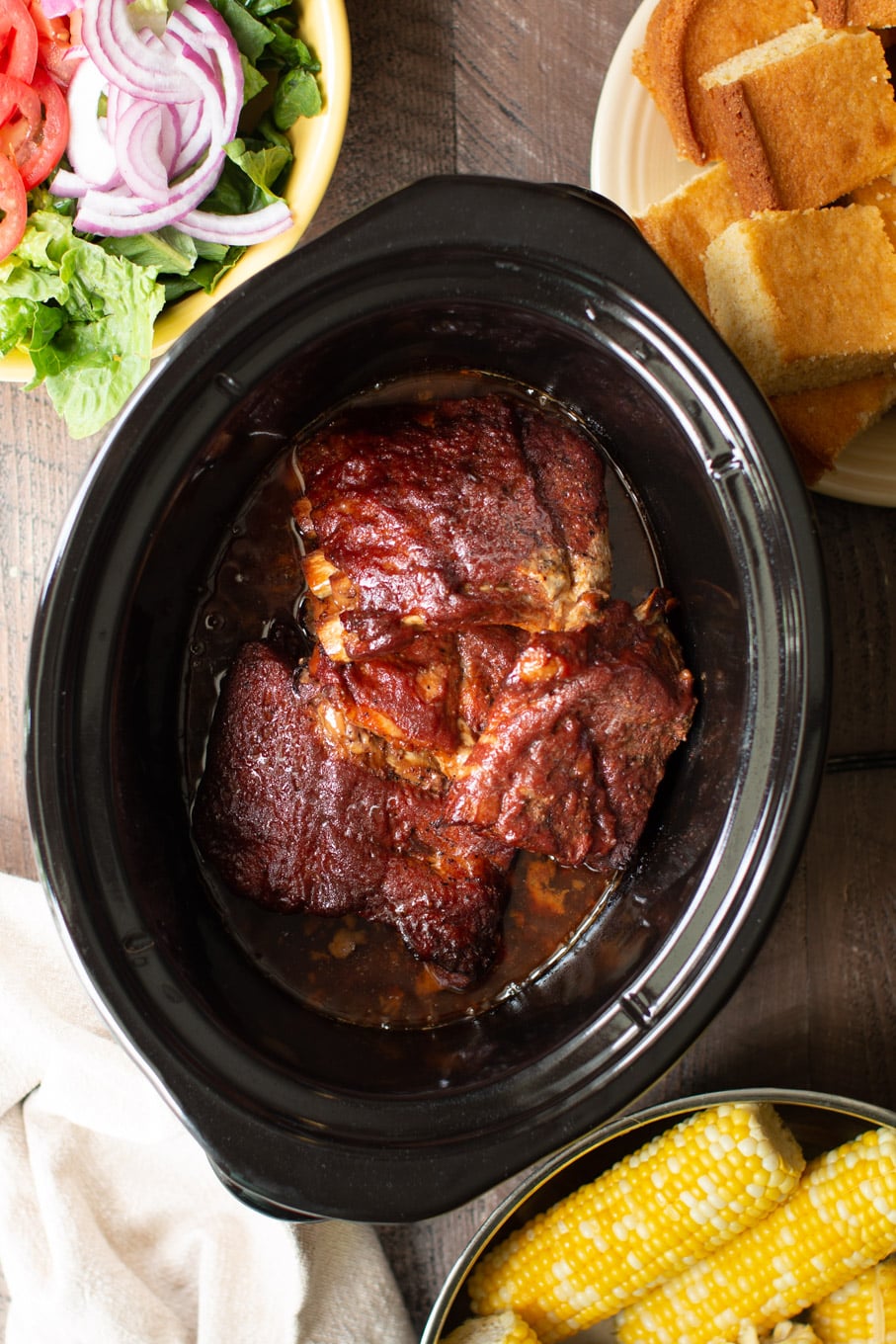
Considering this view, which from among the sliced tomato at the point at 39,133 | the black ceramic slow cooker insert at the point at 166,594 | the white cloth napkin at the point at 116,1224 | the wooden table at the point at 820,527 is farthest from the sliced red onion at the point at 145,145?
the white cloth napkin at the point at 116,1224

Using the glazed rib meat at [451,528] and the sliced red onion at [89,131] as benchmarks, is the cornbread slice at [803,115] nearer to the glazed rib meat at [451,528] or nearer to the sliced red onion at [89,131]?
the glazed rib meat at [451,528]

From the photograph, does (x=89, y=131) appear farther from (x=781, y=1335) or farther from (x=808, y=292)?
(x=781, y=1335)

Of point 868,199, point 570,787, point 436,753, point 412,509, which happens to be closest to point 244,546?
point 412,509

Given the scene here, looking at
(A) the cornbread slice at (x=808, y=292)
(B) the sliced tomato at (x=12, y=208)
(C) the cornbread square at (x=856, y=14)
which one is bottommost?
(A) the cornbread slice at (x=808, y=292)

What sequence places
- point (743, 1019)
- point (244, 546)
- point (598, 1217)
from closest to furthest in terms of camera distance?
point (244, 546), point (598, 1217), point (743, 1019)

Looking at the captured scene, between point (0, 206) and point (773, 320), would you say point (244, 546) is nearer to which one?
point (0, 206)

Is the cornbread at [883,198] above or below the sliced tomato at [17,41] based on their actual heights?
below
